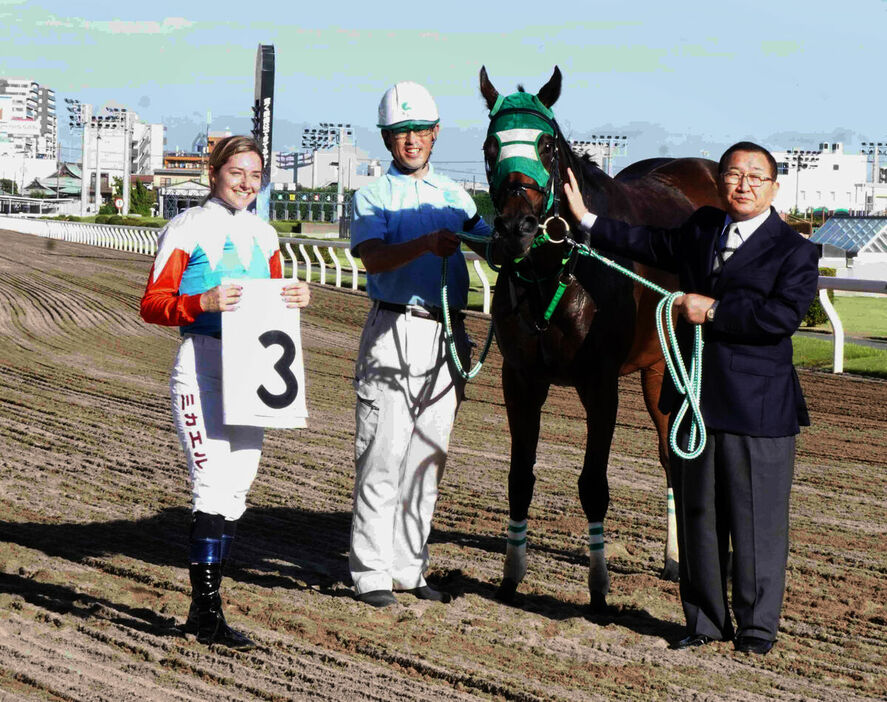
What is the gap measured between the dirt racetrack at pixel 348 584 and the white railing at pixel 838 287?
80.9 inches

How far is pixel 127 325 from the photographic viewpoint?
1524cm

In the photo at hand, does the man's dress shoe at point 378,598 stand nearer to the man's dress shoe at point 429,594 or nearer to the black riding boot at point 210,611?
the man's dress shoe at point 429,594

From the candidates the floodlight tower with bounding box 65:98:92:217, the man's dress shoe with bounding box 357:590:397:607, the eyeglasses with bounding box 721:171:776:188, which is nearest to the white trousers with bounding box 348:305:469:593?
the man's dress shoe with bounding box 357:590:397:607

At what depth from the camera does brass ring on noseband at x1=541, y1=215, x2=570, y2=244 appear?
430 cm

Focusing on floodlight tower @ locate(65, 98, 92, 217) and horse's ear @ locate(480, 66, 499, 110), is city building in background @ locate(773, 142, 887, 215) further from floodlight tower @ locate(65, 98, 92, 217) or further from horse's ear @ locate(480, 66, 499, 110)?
horse's ear @ locate(480, 66, 499, 110)

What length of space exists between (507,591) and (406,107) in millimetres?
1832

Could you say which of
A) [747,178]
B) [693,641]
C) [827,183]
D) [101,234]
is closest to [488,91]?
[747,178]

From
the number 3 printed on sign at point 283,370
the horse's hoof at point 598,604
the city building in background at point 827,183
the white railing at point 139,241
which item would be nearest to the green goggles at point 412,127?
the number 3 printed on sign at point 283,370

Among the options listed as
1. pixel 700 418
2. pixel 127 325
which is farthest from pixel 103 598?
pixel 127 325

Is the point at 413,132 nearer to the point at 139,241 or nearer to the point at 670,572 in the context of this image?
the point at 670,572

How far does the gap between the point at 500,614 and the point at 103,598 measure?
143 cm

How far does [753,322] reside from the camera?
3.89 metres

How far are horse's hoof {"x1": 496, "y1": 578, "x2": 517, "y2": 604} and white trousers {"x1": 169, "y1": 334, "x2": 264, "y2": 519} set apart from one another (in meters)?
1.21

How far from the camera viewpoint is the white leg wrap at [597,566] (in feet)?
15.2
